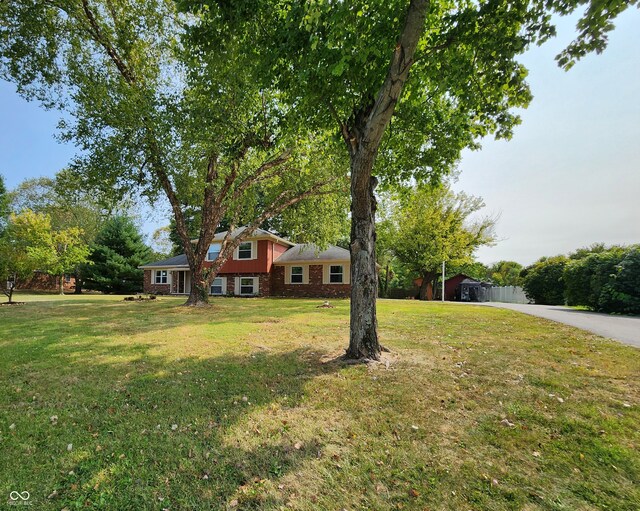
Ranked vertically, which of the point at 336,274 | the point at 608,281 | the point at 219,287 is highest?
the point at 336,274

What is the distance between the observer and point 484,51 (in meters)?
5.16

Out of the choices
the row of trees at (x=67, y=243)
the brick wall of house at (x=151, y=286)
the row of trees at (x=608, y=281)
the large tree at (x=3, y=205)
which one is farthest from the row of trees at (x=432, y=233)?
the large tree at (x=3, y=205)

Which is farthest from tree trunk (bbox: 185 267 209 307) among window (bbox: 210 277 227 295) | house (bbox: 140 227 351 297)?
window (bbox: 210 277 227 295)

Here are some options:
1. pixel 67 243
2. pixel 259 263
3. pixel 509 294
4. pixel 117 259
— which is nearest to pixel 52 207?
pixel 117 259

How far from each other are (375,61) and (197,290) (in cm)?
1277

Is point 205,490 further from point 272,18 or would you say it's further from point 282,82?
point 272,18

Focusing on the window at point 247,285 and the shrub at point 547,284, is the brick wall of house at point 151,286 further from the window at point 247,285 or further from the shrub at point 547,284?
the shrub at point 547,284

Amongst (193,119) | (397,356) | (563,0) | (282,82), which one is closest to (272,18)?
(282,82)

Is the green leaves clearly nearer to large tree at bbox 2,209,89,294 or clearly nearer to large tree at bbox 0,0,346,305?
large tree at bbox 0,0,346,305

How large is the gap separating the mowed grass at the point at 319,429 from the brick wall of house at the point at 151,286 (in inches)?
998

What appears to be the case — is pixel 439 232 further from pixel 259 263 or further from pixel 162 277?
pixel 162 277

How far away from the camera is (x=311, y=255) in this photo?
83.0ft

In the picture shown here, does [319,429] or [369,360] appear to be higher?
[369,360]

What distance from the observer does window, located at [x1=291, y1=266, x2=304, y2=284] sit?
83.6ft
